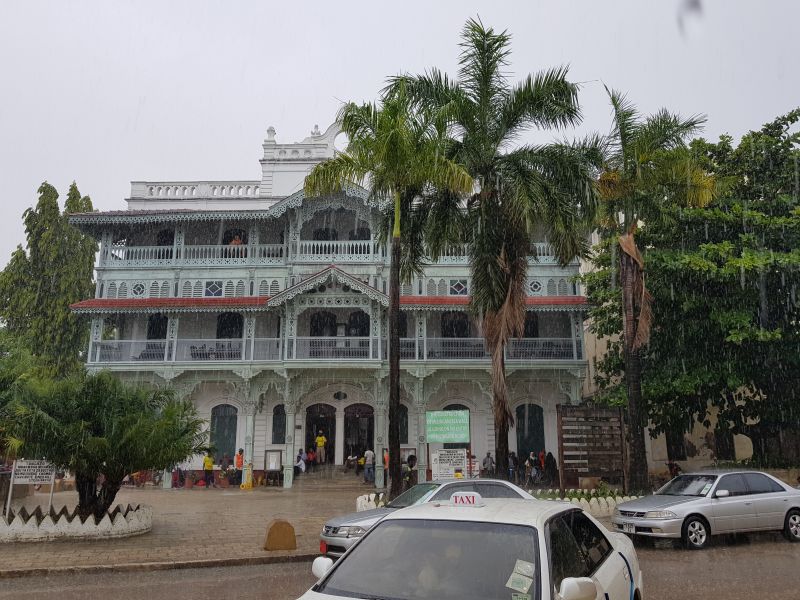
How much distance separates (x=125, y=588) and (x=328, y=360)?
16789mm

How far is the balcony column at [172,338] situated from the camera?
2575 centimetres

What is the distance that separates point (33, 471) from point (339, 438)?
50.8 feet

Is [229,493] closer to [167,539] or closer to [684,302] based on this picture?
[167,539]

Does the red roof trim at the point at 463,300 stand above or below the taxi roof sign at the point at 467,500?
above

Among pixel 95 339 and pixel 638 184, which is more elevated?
pixel 638 184

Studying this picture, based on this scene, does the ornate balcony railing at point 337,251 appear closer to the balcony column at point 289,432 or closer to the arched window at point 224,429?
the balcony column at point 289,432

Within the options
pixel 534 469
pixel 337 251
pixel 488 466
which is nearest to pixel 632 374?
pixel 534 469

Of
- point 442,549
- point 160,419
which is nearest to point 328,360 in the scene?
point 160,419

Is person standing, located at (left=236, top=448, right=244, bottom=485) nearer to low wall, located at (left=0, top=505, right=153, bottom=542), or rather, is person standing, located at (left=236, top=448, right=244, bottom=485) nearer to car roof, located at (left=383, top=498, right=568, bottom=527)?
low wall, located at (left=0, top=505, right=153, bottom=542)

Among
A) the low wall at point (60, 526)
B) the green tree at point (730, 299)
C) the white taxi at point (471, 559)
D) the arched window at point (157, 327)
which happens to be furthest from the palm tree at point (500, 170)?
the arched window at point (157, 327)

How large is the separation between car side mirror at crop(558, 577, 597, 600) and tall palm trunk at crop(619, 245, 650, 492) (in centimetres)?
1360

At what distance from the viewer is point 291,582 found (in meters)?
8.55

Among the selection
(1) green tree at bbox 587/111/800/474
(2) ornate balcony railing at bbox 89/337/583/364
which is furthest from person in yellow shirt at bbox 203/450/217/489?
(1) green tree at bbox 587/111/800/474

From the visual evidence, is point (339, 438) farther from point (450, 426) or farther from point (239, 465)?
point (450, 426)
